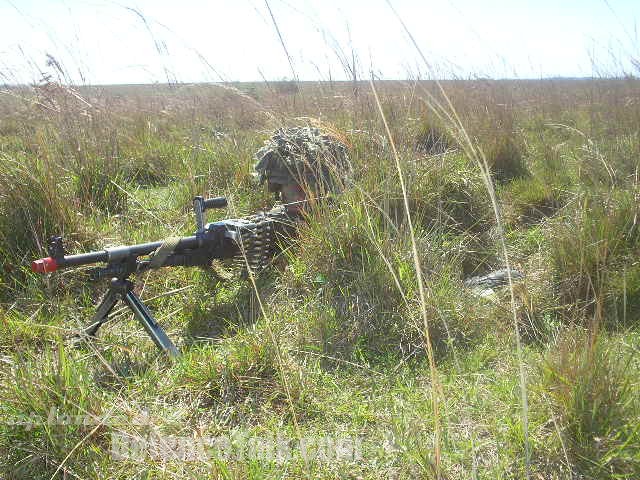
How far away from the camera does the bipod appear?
6.72 feet

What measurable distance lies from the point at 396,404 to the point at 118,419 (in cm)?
101

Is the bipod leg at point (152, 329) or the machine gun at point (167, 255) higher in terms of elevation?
the machine gun at point (167, 255)

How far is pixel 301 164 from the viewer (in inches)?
129

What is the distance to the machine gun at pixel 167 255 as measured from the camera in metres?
1.99

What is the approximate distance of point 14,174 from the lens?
109 inches

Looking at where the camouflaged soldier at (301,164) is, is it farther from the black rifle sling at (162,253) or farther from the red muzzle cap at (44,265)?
the red muzzle cap at (44,265)

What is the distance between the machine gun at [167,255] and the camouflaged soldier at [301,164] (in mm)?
294

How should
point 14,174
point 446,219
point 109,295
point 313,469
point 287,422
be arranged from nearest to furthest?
point 313,469 < point 287,422 < point 109,295 < point 14,174 < point 446,219

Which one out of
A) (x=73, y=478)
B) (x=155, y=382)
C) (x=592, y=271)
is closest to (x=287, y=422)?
(x=155, y=382)

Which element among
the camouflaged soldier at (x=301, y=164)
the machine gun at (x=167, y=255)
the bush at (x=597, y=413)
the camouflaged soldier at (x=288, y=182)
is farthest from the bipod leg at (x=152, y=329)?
the bush at (x=597, y=413)

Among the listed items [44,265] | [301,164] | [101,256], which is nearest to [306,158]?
[301,164]

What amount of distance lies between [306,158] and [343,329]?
1247mm

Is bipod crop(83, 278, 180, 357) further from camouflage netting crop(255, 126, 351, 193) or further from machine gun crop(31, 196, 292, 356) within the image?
camouflage netting crop(255, 126, 351, 193)

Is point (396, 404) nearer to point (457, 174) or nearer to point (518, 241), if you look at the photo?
point (518, 241)
